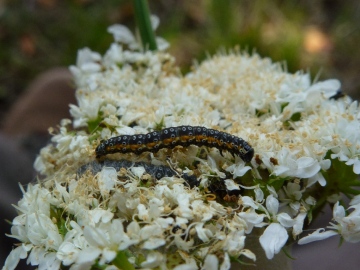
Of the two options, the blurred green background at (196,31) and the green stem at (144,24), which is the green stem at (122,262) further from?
the blurred green background at (196,31)

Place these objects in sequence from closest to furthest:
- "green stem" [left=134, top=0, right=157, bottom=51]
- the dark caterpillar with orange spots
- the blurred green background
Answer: the dark caterpillar with orange spots
"green stem" [left=134, top=0, right=157, bottom=51]
the blurred green background

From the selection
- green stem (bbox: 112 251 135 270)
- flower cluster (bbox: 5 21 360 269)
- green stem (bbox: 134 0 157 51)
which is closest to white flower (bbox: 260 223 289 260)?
flower cluster (bbox: 5 21 360 269)

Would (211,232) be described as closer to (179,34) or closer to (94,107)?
(94,107)

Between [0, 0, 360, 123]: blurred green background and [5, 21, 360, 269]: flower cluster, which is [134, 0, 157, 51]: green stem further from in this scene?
[0, 0, 360, 123]: blurred green background

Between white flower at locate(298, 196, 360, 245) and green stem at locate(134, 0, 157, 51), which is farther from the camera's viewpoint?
green stem at locate(134, 0, 157, 51)

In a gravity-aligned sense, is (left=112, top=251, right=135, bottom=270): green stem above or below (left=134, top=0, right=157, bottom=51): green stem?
below

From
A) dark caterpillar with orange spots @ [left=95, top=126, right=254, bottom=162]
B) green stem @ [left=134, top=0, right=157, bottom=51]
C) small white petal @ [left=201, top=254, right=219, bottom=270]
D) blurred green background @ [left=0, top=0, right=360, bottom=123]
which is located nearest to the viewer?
small white petal @ [left=201, top=254, right=219, bottom=270]
